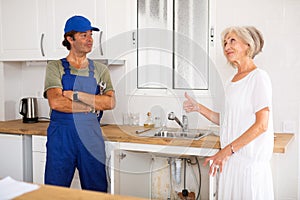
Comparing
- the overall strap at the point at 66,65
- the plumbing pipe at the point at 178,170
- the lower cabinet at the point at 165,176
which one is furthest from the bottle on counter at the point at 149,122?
the overall strap at the point at 66,65

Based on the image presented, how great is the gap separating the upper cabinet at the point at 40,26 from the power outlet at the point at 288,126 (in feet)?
4.87

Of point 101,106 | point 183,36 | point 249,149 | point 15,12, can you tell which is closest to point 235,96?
point 249,149

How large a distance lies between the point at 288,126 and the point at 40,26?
216 cm

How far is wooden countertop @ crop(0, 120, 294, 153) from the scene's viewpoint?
2680mm

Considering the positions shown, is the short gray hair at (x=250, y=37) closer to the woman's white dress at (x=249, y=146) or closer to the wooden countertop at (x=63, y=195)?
the woman's white dress at (x=249, y=146)

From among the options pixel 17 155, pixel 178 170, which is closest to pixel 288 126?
pixel 178 170

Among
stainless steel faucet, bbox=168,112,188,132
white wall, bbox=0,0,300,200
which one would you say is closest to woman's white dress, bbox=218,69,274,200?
white wall, bbox=0,0,300,200

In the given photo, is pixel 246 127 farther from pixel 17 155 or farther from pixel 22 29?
pixel 22 29

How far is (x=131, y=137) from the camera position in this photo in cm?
289

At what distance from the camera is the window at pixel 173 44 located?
10.8ft

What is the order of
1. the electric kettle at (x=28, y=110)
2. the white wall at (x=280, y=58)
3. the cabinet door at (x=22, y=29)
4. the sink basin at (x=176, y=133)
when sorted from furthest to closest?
the electric kettle at (x=28, y=110) < the cabinet door at (x=22, y=29) < the sink basin at (x=176, y=133) < the white wall at (x=280, y=58)

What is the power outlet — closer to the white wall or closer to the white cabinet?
the white wall

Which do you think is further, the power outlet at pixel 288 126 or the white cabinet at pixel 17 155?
the white cabinet at pixel 17 155

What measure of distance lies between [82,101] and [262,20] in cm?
143
